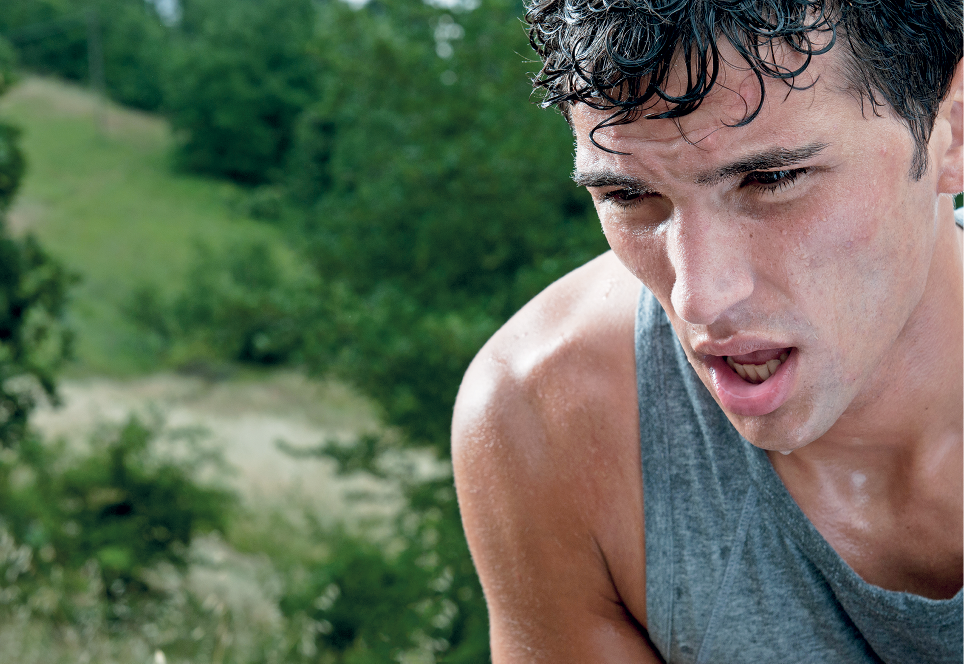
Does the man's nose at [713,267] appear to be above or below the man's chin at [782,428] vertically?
above

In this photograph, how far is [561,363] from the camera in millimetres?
1997

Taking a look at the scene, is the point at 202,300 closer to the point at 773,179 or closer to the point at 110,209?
the point at 110,209

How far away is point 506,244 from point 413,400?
68.8 inches

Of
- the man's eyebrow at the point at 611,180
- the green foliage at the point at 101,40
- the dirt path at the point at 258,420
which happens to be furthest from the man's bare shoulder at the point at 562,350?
the green foliage at the point at 101,40

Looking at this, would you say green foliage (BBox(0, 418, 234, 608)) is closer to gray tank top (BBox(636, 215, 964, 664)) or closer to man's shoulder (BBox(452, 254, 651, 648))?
man's shoulder (BBox(452, 254, 651, 648))

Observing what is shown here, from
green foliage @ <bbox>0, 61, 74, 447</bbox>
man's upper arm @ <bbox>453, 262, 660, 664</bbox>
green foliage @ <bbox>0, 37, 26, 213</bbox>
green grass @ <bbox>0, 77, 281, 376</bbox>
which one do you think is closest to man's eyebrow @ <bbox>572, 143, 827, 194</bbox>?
man's upper arm @ <bbox>453, 262, 660, 664</bbox>

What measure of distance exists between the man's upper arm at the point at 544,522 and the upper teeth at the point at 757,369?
47 centimetres

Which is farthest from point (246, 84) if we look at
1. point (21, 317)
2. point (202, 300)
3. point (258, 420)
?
point (21, 317)

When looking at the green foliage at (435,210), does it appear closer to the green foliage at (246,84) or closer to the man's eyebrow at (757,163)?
the man's eyebrow at (757,163)

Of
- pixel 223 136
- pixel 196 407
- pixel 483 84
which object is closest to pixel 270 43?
pixel 223 136

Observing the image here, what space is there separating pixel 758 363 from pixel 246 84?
46799 millimetres

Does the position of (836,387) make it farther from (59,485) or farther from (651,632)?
(59,485)

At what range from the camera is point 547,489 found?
195 cm

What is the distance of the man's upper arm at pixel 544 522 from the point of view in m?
1.94
